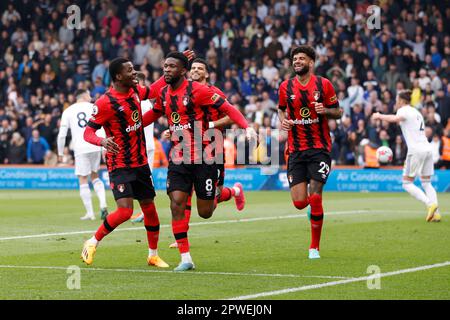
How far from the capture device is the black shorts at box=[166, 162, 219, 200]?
35.9 feet

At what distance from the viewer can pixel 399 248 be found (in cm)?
1299

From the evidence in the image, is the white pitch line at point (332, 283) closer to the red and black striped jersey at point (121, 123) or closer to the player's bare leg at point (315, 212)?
the player's bare leg at point (315, 212)

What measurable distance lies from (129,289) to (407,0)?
25.1 metres

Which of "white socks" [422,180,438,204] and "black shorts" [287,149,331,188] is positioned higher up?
"black shorts" [287,149,331,188]

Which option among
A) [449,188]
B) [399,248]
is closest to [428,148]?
[399,248]

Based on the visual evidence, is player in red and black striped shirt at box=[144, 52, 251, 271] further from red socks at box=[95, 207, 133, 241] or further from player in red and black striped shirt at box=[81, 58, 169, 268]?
red socks at box=[95, 207, 133, 241]

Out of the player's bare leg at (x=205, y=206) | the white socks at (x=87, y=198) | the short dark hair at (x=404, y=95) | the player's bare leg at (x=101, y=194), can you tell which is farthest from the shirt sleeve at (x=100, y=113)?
the short dark hair at (x=404, y=95)

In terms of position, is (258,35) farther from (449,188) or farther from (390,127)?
(449,188)

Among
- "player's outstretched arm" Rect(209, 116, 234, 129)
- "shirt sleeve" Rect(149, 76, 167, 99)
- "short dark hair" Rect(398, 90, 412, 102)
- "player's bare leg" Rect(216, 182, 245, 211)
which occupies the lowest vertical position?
"player's bare leg" Rect(216, 182, 245, 211)

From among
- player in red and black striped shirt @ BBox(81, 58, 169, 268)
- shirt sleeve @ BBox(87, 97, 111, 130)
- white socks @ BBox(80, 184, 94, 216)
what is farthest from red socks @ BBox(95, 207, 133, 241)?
white socks @ BBox(80, 184, 94, 216)

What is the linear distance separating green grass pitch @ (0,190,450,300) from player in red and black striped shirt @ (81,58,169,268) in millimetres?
437

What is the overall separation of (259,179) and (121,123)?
60.1ft

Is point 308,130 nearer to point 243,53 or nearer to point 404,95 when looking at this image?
point 404,95

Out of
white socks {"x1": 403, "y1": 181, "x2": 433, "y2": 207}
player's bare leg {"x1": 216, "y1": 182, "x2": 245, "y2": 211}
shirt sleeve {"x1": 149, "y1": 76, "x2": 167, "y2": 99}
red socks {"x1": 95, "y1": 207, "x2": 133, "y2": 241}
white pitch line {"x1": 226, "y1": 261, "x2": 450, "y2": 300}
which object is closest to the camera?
white pitch line {"x1": 226, "y1": 261, "x2": 450, "y2": 300}
